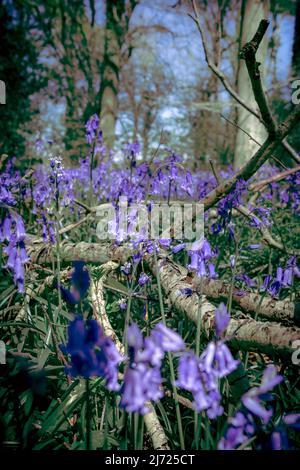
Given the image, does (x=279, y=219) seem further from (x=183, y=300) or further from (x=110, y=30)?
(x=110, y=30)

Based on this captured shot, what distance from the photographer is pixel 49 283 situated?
199 centimetres

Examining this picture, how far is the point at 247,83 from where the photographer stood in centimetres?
760

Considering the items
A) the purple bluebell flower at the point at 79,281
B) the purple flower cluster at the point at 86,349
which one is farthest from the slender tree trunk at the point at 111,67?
the purple flower cluster at the point at 86,349

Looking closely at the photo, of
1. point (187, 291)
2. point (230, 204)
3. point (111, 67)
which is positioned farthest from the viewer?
point (111, 67)

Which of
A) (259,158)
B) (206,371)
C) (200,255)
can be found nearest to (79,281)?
(206,371)

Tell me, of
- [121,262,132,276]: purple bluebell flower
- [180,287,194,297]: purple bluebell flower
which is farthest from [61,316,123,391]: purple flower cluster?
[121,262,132,276]: purple bluebell flower

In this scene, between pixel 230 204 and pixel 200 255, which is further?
pixel 230 204

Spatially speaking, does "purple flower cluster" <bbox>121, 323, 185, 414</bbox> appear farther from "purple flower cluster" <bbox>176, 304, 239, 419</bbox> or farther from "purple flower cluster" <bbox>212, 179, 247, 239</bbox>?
"purple flower cluster" <bbox>212, 179, 247, 239</bbox>

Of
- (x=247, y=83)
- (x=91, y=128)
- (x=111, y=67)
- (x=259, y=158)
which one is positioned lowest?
(x=259, y=158)

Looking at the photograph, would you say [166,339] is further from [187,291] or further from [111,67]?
[111,67]

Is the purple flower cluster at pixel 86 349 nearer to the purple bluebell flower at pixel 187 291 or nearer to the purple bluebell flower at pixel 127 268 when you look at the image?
the purple bluebell flower at pixel 187 291

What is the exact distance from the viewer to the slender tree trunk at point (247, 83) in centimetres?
754

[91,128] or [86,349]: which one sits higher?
[91,128]

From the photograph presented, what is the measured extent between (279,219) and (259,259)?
4.91 feet
